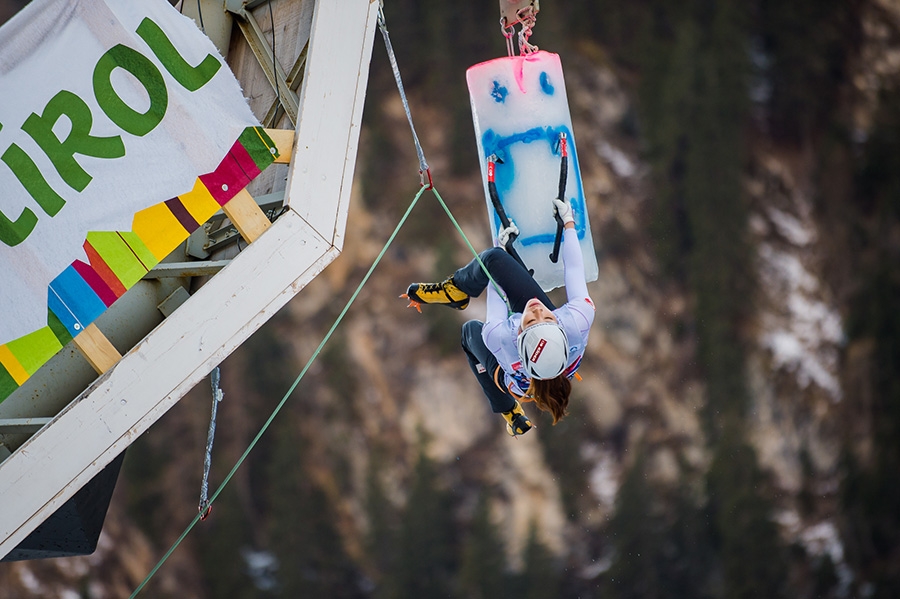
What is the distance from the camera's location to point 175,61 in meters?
2.63

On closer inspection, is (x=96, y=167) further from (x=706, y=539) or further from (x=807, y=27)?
(x=807, y=27)

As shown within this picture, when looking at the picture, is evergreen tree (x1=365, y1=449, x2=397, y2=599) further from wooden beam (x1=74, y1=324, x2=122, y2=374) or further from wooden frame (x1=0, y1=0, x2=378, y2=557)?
wooden beam (x1=74, y1=324, x2=122, y2=374)

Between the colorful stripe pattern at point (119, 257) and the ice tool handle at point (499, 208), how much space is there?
106 centimetres

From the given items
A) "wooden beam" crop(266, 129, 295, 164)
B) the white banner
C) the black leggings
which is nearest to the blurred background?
the black leggings

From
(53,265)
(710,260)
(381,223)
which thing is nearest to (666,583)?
(710,260)

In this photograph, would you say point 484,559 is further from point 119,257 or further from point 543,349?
point 119,257

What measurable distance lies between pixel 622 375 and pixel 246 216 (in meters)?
6.46

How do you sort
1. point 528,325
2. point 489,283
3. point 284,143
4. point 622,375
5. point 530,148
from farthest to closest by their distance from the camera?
point 622,375 → point 530,148 → point 489,283 → point 528,325 → point 284,143

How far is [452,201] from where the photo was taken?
8742mm

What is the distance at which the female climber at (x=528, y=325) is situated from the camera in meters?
2.85

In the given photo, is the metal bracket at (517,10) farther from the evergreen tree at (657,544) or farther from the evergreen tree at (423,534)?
the evergreen tree at (657,544)

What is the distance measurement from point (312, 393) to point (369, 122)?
2.93m

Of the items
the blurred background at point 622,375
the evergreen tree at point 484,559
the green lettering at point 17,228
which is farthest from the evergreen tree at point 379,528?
the green lettering at point 17,228

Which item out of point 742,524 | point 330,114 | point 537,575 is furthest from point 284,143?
point 742,524
